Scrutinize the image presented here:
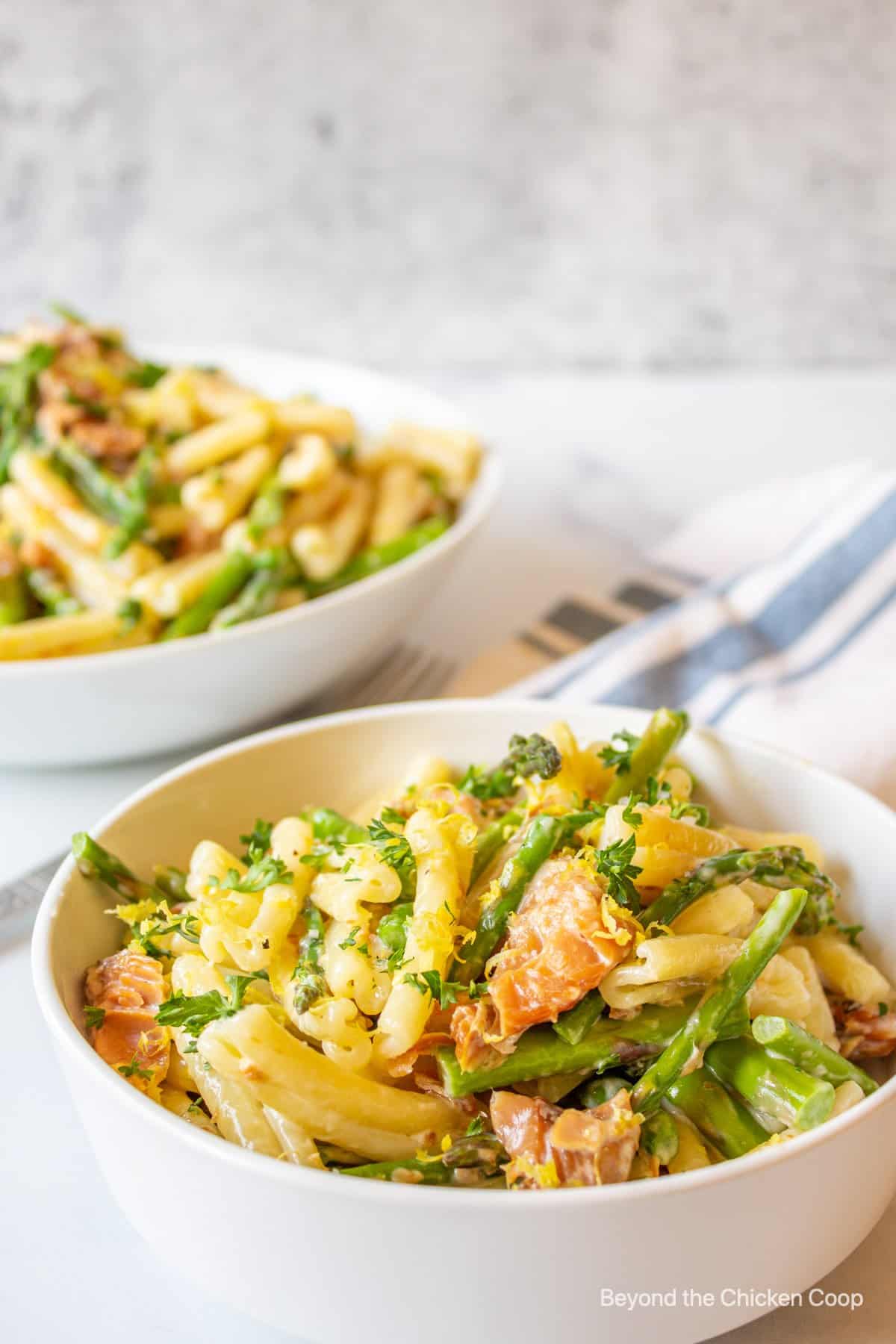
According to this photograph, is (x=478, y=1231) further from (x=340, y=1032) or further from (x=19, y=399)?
(x=19, y=399)

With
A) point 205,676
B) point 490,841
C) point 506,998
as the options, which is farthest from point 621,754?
point 205,676

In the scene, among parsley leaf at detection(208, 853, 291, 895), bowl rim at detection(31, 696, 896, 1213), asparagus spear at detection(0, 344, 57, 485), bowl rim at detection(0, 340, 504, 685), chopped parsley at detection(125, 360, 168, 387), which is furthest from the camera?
chopped parsley at detection(125, 360, 168, 387)

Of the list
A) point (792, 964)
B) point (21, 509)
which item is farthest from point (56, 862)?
point (792, 964)

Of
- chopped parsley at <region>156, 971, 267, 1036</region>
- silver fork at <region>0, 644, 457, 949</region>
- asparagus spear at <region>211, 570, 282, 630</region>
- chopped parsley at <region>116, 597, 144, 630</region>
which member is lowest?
silver fork at <region>0, 644, 457, 949</region>

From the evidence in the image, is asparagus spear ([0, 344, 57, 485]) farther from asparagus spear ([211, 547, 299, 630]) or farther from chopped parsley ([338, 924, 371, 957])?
chopped parsley ([338, 924, 371, 957])

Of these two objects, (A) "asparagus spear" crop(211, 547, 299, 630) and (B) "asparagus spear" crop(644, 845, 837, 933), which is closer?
(B) "asparagus spear" crop(644, 845, 837, 933)

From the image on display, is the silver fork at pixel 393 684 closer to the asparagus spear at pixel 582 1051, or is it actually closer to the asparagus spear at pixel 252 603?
the asparagus spear at pixel 252 603

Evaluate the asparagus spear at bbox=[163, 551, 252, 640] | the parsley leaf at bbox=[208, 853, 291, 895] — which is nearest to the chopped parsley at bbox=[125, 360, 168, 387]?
Result: the asparagus spear at bbox=[163, 551, 252, 640]

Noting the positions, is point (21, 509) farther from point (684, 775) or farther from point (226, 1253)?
point (226, 1253)
